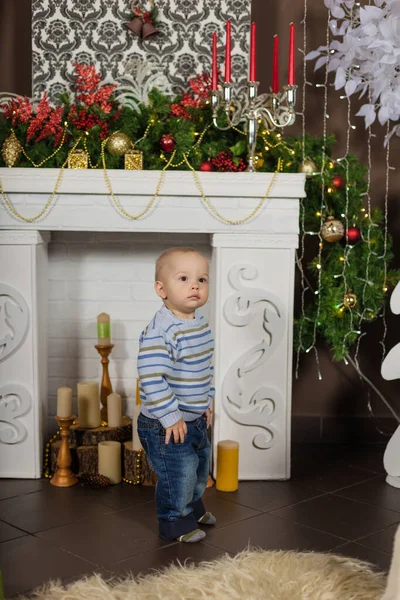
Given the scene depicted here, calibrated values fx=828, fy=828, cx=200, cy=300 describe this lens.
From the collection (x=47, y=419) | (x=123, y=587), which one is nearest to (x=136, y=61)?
(x=47, y=419)

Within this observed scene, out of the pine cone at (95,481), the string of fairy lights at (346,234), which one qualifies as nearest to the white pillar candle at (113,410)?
the pine cone at (95,481)

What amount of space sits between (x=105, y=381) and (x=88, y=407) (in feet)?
0.60

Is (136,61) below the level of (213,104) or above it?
above

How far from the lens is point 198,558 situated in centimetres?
265

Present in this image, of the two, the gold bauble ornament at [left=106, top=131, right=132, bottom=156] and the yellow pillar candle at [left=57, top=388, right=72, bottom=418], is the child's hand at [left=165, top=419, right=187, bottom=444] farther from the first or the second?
the gold bauble ornament at [left=106, top=131, right=132, bottom=156]

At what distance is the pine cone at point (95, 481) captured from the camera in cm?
332

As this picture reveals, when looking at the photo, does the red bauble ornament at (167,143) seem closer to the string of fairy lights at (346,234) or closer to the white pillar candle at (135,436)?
the string of fairy lights at (346,234)

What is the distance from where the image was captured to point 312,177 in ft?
11.7

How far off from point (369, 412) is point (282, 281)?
1.11 metres

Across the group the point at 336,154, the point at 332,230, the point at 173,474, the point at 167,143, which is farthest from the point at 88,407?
the point at 336,154

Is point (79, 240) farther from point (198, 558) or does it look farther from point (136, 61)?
point (198, 558)

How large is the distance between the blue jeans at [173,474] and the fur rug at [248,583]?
0.85ft

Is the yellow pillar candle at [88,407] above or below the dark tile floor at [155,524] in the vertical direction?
above

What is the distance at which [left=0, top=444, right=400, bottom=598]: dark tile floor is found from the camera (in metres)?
2.62
